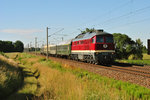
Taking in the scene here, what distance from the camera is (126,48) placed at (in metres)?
56.0

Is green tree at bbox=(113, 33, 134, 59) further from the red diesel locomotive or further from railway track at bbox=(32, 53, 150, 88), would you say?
railway track at bbox=(32, 53, 150, 88)

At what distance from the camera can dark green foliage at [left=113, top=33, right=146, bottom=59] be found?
55.6m

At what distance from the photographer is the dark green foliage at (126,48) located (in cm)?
5562

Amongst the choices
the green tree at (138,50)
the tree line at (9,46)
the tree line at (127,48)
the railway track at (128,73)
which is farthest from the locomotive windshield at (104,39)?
the tree line at (9,46)

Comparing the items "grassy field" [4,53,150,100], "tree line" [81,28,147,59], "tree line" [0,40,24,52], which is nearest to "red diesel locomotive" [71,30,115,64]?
"grassy field" [4,53,150,100]

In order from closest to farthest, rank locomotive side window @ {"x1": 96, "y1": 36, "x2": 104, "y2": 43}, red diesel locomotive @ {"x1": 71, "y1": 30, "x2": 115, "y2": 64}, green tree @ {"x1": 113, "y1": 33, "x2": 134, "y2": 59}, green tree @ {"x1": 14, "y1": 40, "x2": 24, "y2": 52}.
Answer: red diesel locomotive @ {"x1": 71, "y1": 30, "x2": 115, "y2": 64}
locomotive side window @ {"x1": 96, "y1": 36, "x2": 104, "y2": 43}
green tree @ {"x1": 113, "y1": 33, "x2": 134, "y2": 59}
green tree @ {"x1": 14, "y1": 40, "x2": 24, "y2": 52}

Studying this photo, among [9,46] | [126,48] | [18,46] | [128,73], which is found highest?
[18,46]

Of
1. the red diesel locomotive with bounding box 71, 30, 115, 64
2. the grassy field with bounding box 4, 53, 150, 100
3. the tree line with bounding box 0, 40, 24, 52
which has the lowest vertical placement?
the grassy field with bounding box 4, 53, 150, 100

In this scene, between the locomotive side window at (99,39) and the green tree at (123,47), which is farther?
the green tree at (123,47)

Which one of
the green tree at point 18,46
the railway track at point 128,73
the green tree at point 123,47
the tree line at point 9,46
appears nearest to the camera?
the railway track at point 128,73

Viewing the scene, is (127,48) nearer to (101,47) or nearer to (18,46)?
(101,47)

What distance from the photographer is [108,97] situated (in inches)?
215

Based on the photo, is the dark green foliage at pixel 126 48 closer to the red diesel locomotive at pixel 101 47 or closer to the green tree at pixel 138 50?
the green tree at pixel 138 50

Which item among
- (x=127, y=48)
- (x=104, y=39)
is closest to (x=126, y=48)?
(x=127, y=48)
